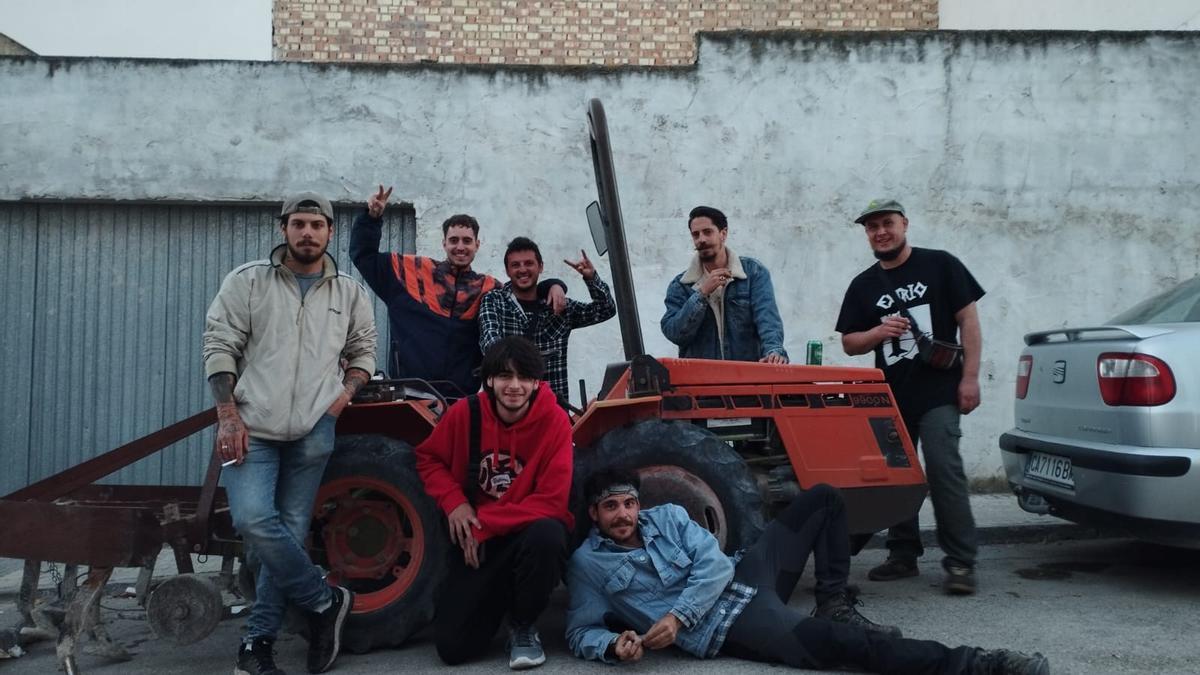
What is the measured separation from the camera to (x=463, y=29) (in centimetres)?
1155

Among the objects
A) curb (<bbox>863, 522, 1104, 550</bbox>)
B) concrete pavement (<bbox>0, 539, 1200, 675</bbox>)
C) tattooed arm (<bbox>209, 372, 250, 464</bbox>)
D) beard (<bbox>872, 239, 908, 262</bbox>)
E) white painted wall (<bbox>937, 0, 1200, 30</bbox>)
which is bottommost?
concrete pavement (<bbox>0, 539, 1200, 675</bbox>)

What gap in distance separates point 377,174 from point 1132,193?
244 inches

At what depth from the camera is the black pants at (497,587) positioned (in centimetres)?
380

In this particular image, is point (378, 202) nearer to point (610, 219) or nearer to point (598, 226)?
point (598, 226)

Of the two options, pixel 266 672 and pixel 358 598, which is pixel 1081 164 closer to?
pixel 358 598

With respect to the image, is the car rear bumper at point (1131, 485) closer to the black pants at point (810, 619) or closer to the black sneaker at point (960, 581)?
the black sneaker at point (960, 581)

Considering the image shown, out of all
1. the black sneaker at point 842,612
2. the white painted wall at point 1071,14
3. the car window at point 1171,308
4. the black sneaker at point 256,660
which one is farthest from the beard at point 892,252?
the white painted wall at point 1071,14

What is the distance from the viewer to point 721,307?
16.8 ft

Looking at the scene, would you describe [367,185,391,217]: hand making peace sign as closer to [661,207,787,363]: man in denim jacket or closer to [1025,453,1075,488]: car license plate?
[661,207,787,363]: man in denim jacket

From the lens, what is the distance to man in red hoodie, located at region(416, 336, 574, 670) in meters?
3.83

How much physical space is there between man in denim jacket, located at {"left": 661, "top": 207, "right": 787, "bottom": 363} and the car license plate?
1573 mm

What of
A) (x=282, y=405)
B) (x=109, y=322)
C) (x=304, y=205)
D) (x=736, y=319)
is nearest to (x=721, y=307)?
(x=736, y=319)

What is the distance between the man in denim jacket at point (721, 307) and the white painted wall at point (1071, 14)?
6.41m

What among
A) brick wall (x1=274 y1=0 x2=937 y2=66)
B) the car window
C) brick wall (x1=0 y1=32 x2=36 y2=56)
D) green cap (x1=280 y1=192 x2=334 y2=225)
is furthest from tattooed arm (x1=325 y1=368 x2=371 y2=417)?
brick wall (x1=0 y1=32 x2=36 y2=56)
